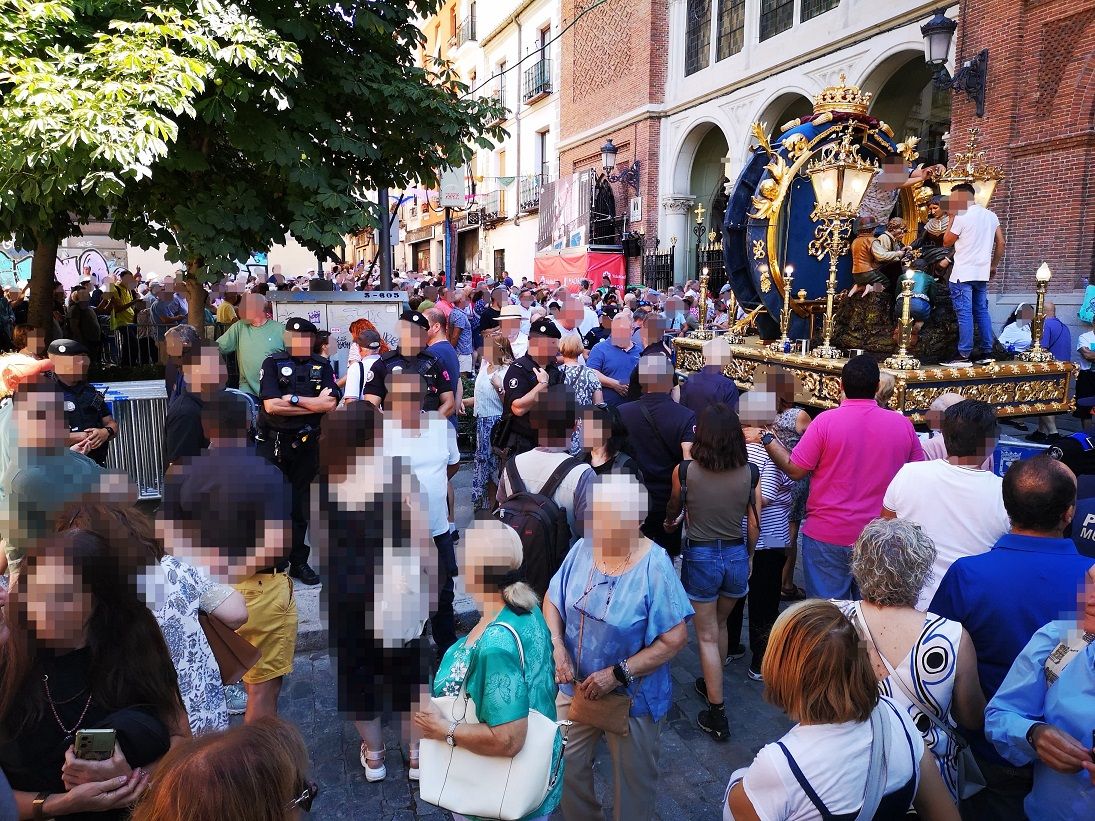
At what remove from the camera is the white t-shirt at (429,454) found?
13.0ft

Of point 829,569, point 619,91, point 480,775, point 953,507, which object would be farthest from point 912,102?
point 480,775

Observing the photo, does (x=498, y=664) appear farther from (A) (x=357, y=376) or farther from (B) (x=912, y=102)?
(B) (x=912, y=102)

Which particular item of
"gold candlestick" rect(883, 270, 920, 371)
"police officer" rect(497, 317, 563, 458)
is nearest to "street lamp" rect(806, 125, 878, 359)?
"gold candlestick" rect(883, 270, 920, 371)

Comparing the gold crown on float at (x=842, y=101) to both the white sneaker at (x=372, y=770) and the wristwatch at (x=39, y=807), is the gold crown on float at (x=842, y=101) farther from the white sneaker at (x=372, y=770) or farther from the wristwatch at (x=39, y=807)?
the wristwatch at (x=39, y=807)

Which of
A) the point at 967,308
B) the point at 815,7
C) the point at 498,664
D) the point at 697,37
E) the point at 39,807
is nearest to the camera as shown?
the point at 39,807

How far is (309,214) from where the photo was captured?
7.37 metres

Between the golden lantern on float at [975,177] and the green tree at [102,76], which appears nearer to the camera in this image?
the green tree at [102,76]

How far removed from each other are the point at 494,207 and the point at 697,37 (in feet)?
46.7

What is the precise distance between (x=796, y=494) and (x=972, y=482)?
1.92 m

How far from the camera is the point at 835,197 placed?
7723 mm

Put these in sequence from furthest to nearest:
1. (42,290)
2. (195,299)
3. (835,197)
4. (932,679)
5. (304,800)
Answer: (42,290) → (195,299) → (835,197) → (932,679) → (304,800)

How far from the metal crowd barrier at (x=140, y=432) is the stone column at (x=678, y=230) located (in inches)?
639

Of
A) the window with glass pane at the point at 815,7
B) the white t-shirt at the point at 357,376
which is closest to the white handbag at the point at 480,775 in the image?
the white t-shirt at the point at 357,376

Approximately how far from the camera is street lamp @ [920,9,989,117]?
37.0 feet
